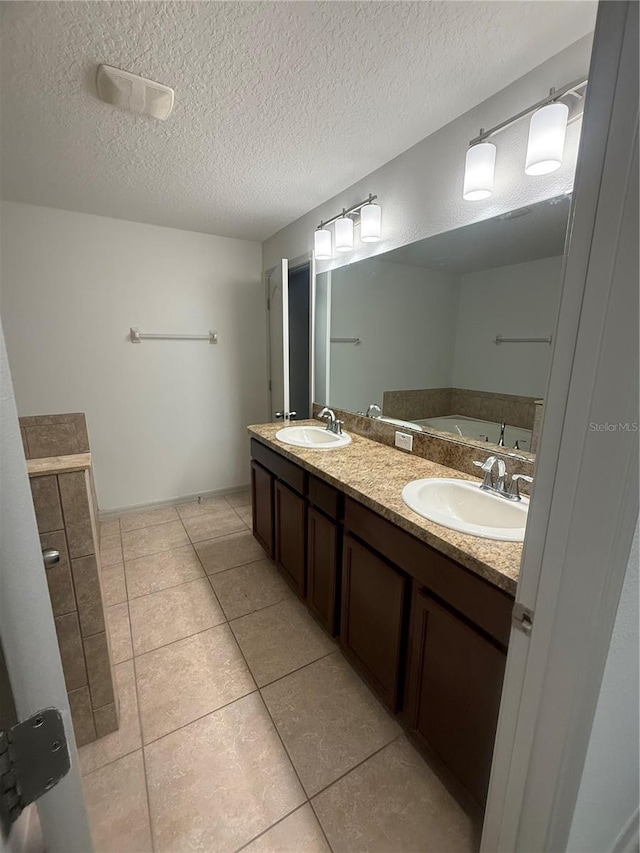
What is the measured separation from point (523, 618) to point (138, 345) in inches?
115

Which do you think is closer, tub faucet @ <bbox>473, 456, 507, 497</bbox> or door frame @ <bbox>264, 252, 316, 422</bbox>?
tub faucet @ <bbox>473, 456, 507, 497</bbox>

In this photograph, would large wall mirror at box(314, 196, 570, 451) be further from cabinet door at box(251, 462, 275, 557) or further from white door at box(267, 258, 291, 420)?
cabinet door at box(251, 462, 275, 557)

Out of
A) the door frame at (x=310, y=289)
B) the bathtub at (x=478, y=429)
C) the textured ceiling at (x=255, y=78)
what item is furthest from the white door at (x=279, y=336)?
the bathtub at (x=478, y=429)

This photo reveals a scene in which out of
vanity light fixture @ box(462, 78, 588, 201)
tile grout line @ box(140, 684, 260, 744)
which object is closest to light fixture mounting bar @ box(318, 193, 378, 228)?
vanity light fixture @ box(462, 78, 588, 201)

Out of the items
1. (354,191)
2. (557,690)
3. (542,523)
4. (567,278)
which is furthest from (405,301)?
(557,690)

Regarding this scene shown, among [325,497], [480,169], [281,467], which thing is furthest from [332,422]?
[480,169]

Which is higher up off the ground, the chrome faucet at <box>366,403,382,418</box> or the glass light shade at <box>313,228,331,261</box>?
the glass light shade at <box>313,228,331,261</box>

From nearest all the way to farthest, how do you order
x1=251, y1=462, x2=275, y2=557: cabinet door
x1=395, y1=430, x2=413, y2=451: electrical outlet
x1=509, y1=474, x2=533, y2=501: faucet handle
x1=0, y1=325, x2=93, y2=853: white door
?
x1=0, y1=325, x2=93, y2=853: white door, x1=509, y1=474, x2=533, y2=501: faucet handle, x1=395, y1=430, x2=413, y2=451: electrical outlet, x1=251, y1=462, x2=275, y2=557: cabinet door

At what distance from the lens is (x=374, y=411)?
2.10m

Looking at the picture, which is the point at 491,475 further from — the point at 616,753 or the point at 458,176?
the point at 458,176

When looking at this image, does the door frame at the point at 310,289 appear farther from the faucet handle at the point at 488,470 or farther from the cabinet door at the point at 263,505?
the faucet handle at the point at 488,470

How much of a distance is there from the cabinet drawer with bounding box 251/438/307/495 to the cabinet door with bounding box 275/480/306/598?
0.06m

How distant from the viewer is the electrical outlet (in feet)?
5.93

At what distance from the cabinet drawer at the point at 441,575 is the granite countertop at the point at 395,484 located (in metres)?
0.03
